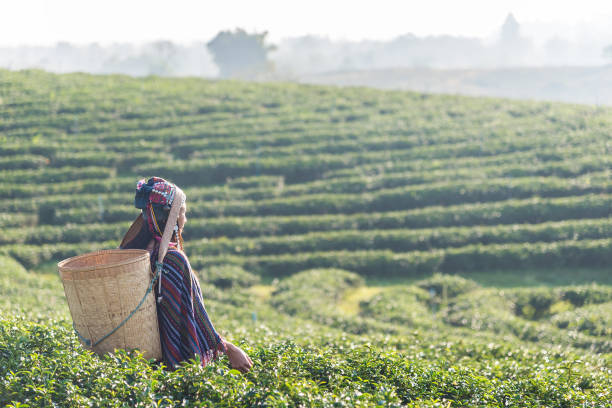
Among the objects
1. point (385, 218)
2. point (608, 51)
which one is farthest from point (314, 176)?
point (608, 51)

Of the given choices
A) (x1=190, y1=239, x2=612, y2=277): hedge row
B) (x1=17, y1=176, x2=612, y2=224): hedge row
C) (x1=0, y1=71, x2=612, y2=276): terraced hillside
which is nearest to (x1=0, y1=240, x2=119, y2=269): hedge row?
(x1=0, y1=71, x2=612, y2=276): terraced hillside

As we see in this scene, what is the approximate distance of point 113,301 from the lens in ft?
12.3

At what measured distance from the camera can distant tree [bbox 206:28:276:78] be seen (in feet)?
298

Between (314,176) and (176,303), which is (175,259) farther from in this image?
(314,176)

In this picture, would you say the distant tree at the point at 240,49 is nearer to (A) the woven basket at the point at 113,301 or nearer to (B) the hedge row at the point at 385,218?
(B) the hedge row at the point at 385,218

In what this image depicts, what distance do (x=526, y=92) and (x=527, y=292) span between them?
286ft

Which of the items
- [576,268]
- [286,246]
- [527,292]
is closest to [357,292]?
[286,246]

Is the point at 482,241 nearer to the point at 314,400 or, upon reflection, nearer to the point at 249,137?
the point at 249,137

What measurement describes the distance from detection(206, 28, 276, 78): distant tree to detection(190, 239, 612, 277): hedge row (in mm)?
77508

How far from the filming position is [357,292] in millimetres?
15266

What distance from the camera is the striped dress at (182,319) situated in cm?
409

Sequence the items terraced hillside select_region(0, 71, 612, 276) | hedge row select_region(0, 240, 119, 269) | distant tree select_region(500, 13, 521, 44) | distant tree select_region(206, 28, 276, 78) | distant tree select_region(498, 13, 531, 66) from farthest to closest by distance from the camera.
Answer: distant tree select_region(500, 13, 521, 44)
distant tree select_region(498, 13, 531, 66)
distant tree select_region(206, 28, 276, 78)
terraced hillside select_region(0, 71, 612, 276)
hedge row select_region(0, 240, 119, 269)

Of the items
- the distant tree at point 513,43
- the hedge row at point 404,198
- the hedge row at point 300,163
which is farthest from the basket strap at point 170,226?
Result: the distant tree at point 513,43

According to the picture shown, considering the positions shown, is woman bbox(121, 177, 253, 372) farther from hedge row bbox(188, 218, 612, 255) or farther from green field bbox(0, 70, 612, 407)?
hedge row bbox(188, 218, 612, 255)
